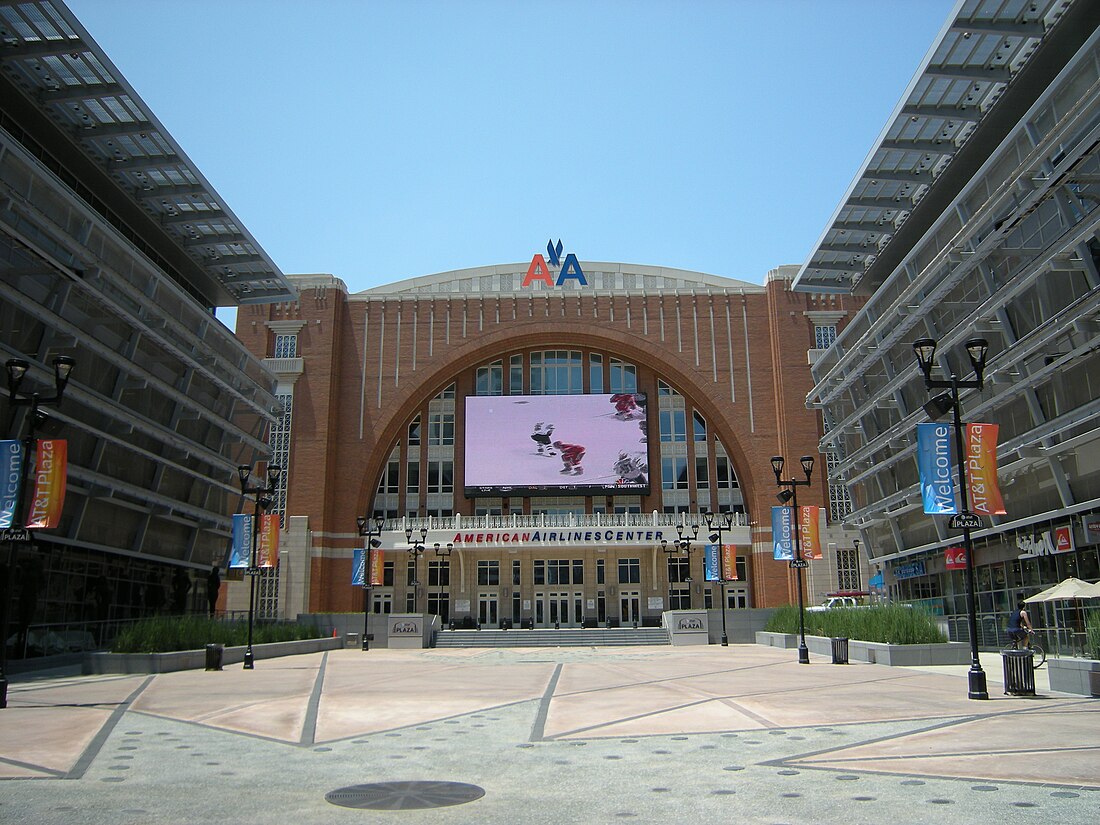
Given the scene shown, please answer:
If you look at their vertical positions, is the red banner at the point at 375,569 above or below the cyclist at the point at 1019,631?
above

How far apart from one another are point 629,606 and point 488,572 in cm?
1003

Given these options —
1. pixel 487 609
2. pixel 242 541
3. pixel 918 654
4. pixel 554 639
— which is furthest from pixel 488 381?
pixel 918 654

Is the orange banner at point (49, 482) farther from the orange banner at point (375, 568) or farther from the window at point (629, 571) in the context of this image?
the window at point (629, 571)

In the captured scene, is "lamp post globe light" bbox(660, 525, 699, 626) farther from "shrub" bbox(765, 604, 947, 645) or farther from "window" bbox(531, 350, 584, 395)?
"shrub" bbox(765, 604, 947, 645)

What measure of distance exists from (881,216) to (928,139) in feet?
22.6

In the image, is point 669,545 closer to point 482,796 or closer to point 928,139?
point 928,139

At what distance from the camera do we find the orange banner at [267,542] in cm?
3856

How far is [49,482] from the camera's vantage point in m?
27.2

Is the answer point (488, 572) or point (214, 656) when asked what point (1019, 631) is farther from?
point (488, 572)

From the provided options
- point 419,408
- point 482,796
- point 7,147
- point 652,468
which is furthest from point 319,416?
point 482,796

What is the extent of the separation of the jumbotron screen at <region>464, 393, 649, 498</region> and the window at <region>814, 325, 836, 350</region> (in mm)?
12491

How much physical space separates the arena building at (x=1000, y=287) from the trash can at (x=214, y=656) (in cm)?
2508

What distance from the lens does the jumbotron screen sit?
212ft

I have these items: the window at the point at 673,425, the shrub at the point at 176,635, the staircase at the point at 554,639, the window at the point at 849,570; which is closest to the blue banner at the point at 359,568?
the staircase at the point at 554,639
